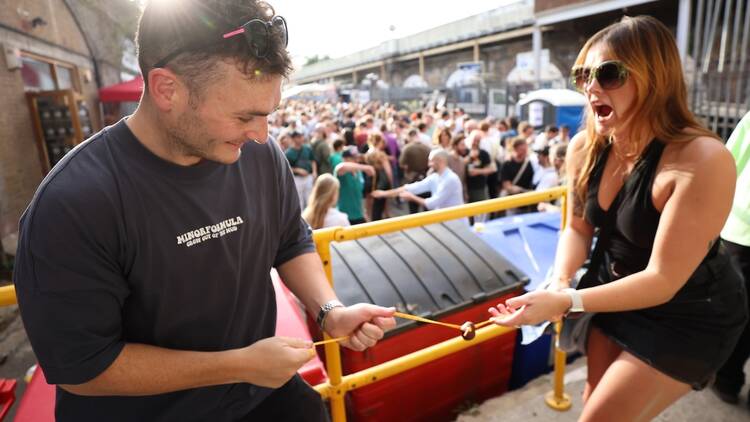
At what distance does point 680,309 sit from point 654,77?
83 cm

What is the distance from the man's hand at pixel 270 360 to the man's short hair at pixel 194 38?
695mm

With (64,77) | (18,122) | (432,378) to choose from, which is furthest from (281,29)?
(64,77)

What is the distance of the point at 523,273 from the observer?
2.84 m

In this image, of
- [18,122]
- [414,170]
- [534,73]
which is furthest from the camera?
[534,73]

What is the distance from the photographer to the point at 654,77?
59.9 inches

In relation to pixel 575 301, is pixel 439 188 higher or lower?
lower

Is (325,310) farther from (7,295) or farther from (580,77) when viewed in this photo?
(580,77)

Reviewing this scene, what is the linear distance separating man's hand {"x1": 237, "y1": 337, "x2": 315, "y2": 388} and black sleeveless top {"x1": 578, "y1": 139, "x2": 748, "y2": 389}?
124 centimetres

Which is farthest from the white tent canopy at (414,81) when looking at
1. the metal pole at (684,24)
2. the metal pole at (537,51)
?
the metal pole at (684,24)

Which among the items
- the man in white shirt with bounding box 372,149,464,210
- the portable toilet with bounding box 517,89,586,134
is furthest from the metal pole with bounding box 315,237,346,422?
the portable toilet with bounding box 517,89,586,134

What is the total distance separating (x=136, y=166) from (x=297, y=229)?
62cm

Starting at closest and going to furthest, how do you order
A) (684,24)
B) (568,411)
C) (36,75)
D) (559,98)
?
1. (568,411)
2. (36,75)
3. (559,98)
4. (684,24)

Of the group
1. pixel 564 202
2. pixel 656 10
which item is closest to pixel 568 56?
pixel 656 10

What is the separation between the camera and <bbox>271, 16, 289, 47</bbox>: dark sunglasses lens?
120 centimetres
